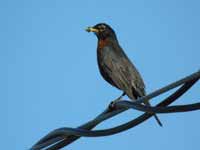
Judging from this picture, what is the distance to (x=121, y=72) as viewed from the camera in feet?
33.0

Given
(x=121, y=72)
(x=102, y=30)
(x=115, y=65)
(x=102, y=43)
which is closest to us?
(x=121, y=72)

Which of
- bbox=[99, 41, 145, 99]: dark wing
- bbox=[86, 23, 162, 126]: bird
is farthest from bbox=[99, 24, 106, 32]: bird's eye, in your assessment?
bbox=[99, 41, 145, 99]: dark wing

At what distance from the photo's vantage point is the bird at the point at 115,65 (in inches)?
377

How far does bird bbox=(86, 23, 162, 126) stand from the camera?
9.57m

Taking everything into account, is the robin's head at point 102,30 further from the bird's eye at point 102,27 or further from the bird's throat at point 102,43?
the bird's throat at point 102,43

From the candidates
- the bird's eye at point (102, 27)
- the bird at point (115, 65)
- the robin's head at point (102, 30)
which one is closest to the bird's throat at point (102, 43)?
the bird at point (115, 65)

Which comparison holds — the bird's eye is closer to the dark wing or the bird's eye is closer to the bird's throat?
the bird's throat

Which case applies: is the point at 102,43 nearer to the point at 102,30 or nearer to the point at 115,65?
the point at 102,30

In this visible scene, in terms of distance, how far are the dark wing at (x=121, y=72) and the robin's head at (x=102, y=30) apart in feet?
1.92

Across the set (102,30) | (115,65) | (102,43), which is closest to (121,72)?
(115,65)

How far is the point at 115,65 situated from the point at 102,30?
177 cm

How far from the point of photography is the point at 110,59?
10.6 metres

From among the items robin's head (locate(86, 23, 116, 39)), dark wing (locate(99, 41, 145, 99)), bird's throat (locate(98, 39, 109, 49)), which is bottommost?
dark wing (locate(99, 41, 145, 99))

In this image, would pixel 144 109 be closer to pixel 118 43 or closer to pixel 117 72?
pixel 117 72
